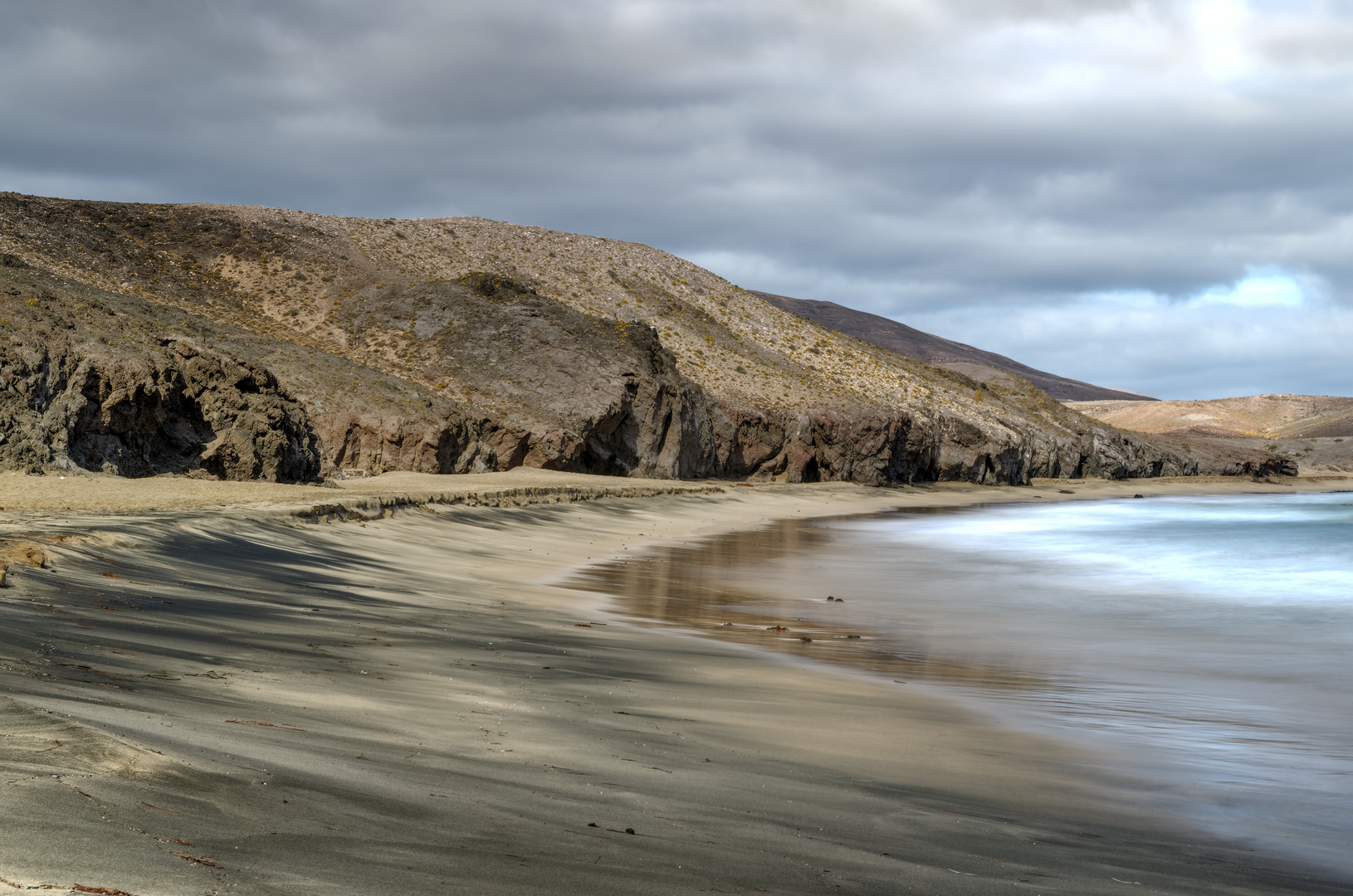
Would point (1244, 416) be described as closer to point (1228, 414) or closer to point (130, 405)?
point (1228, 414)

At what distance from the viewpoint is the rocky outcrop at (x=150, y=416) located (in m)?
15.8

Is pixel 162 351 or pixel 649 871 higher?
pixel 162 351

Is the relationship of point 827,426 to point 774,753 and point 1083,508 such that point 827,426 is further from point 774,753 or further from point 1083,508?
point 774,753

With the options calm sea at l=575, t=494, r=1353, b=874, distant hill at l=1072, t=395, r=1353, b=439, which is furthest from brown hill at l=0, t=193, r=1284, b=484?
distant hill at l=1072, t=395, r=1353, b=439

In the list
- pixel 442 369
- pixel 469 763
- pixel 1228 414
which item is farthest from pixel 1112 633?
pixel 1228 414

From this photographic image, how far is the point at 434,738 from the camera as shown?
4102 millimetres

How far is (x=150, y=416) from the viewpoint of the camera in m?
18.0

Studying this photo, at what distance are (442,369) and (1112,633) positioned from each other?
2858cm

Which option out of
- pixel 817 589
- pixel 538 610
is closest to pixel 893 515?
pixel 817 589

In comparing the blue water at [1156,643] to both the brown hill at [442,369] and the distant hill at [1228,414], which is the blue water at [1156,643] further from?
the distant hill at [1228,414]

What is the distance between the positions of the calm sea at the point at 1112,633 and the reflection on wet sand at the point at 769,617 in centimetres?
4

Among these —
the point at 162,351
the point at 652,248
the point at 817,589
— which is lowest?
the point at 817,589

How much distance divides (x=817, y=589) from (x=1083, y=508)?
29.2m

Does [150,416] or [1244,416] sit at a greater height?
[1244,416]
